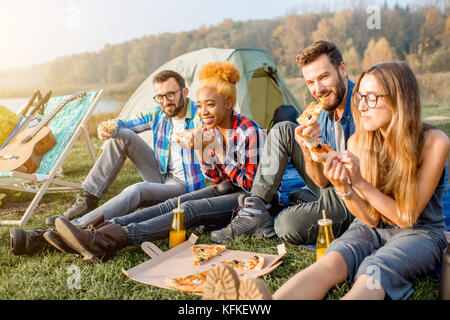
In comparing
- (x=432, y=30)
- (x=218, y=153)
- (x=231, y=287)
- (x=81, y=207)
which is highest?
(x=432, y=30)

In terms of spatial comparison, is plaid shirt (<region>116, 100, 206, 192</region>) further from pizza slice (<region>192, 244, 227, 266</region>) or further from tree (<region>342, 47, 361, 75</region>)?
tree (<region>342, 47, 361, 75</region>)

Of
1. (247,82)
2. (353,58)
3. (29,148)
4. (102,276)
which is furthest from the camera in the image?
(353,58)

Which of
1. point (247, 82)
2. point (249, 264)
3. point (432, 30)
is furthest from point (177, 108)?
point (432, 30)

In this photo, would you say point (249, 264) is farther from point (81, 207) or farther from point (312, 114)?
point (81, 207)

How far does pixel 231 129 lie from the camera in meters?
3.49

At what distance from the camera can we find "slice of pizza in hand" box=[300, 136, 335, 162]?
2314 millimetres

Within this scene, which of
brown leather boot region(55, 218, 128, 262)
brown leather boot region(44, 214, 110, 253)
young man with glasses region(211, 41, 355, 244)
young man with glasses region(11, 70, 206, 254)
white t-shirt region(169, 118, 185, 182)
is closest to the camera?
brown leather boot region(55, 218, 128, 262)

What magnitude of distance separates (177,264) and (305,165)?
1.13 metres

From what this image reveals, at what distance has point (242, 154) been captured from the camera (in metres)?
3.42

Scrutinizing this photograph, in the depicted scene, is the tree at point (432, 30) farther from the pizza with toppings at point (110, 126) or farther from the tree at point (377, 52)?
the pizza with toppings at point (110, 126)

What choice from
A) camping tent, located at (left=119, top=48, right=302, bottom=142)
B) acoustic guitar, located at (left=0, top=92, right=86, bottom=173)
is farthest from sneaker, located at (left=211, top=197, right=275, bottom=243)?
camping tent, located at (left=119, top=48, right=302, bottom=142)

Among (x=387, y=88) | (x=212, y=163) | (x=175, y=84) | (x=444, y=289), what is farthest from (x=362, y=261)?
(x=175, y=84)

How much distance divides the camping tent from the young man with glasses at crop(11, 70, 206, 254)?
270 centimetres

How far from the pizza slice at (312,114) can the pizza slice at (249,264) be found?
0.94m
